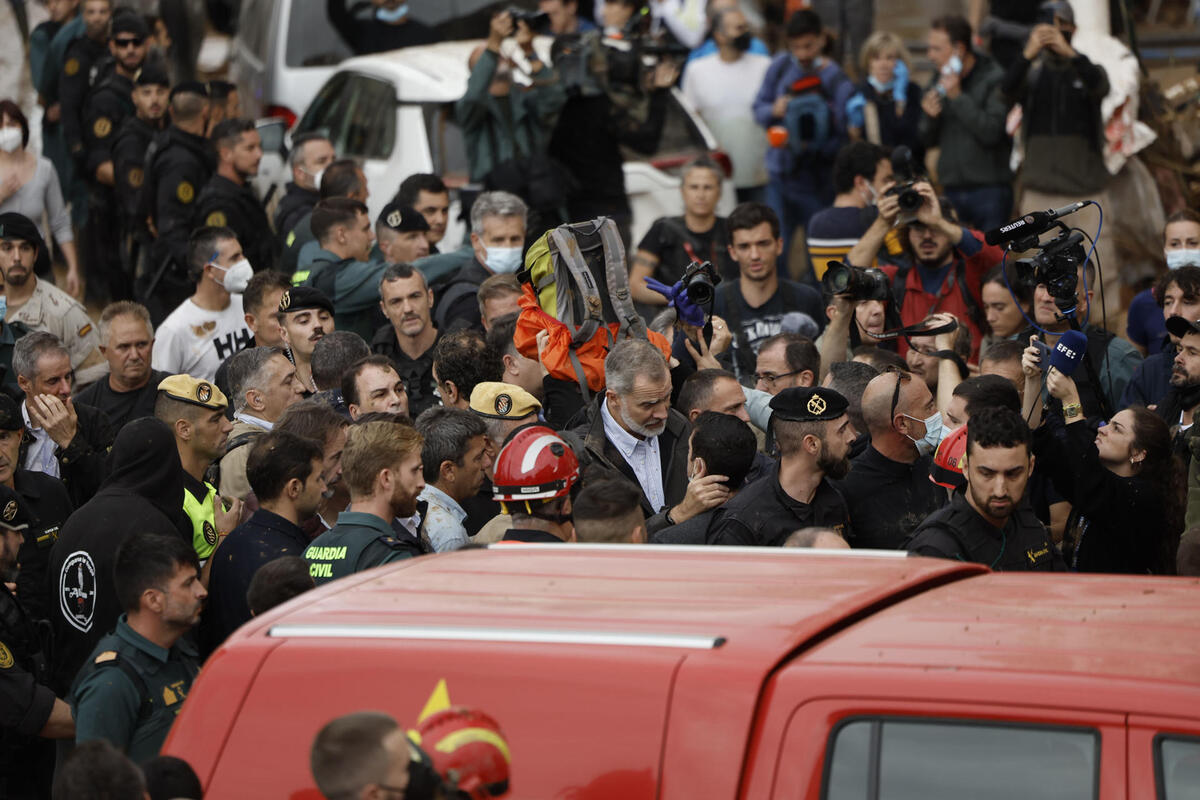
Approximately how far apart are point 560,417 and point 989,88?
5.71m

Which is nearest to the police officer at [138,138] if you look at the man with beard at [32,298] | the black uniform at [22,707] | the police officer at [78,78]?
the police officer at [78,78]

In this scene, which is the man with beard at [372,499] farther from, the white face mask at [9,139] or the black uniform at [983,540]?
the white face mask at [9,139]

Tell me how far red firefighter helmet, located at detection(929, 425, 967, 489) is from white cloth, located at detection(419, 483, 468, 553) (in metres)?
1.84

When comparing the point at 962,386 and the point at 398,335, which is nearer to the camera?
the point at 962,386

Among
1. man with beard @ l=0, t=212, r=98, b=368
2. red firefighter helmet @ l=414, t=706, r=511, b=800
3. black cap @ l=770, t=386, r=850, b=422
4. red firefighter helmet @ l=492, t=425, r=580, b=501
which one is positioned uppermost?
red firefighter helmet @ l=414, t=706, r=511, b=800

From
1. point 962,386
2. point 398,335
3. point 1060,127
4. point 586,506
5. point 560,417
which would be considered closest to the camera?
point 586,506

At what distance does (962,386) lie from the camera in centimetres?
693

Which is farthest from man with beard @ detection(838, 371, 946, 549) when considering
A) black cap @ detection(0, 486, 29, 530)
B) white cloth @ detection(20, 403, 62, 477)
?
white cloth @ detection(20, 403, 62, 477)

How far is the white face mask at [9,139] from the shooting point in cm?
1169

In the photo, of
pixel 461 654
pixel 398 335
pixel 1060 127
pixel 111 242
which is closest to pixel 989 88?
pixel 1060 127

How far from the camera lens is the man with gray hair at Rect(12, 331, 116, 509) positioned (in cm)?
786

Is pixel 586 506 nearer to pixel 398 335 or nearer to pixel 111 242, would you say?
pixel 398 335

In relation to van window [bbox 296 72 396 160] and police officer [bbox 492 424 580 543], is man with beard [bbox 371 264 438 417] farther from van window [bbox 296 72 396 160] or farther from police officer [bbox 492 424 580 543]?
van window [bbox 296 72 396 160]

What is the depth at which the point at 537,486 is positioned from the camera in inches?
230
